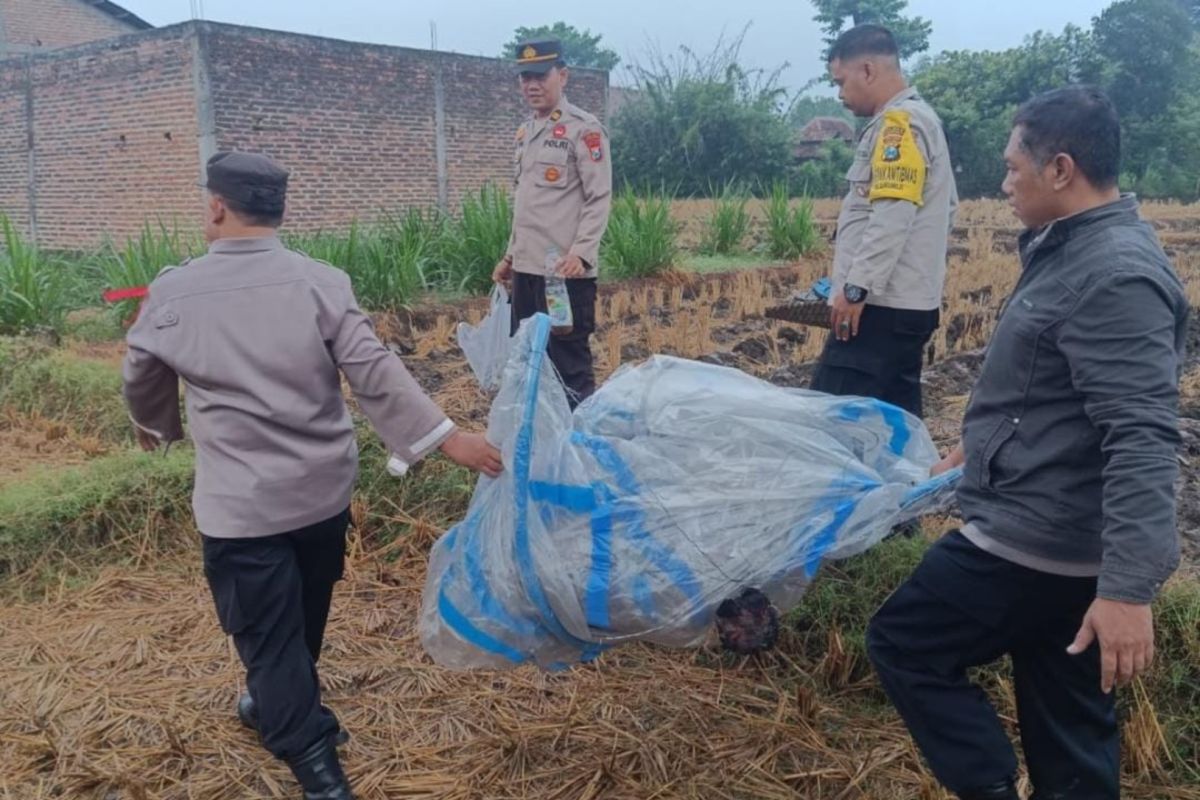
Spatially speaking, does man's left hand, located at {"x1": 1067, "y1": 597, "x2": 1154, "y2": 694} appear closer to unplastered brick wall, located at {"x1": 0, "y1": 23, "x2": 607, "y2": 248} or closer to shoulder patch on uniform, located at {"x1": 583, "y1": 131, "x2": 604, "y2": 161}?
shoulder patch on uniform, located at {"x1": 583, "y1": 131, "x2": 604, "y2": 161}

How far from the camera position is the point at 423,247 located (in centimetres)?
827

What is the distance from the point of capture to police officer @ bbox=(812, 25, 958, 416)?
3008 millimetres

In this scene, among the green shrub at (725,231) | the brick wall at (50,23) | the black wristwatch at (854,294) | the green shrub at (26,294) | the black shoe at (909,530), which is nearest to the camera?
the black shoe at (909,530)

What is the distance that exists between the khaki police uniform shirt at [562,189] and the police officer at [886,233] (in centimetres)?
127

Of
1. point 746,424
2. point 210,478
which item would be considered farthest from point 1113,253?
point 210,478

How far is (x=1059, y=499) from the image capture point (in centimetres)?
166

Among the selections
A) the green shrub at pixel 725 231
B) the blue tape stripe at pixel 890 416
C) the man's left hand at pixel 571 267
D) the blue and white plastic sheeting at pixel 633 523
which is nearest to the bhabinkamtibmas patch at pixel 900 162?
the blue tape stripe at pixel 890 416

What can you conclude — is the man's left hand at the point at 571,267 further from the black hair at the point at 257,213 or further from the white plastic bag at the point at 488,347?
the black hair at the point at 257,213

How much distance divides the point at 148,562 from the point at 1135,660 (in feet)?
10.3

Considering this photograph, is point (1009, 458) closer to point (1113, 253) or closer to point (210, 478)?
point (1113, 253)

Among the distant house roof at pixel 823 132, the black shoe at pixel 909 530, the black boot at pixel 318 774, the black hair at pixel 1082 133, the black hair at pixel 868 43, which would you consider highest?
the distant house roof at pixel 823 132

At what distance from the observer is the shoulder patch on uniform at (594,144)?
4.20 metres

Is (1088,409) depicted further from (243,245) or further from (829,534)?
(243,245)

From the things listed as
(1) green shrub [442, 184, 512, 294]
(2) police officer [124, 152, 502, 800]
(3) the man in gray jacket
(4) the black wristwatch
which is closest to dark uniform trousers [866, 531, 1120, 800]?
(3) the man in gray jacket
